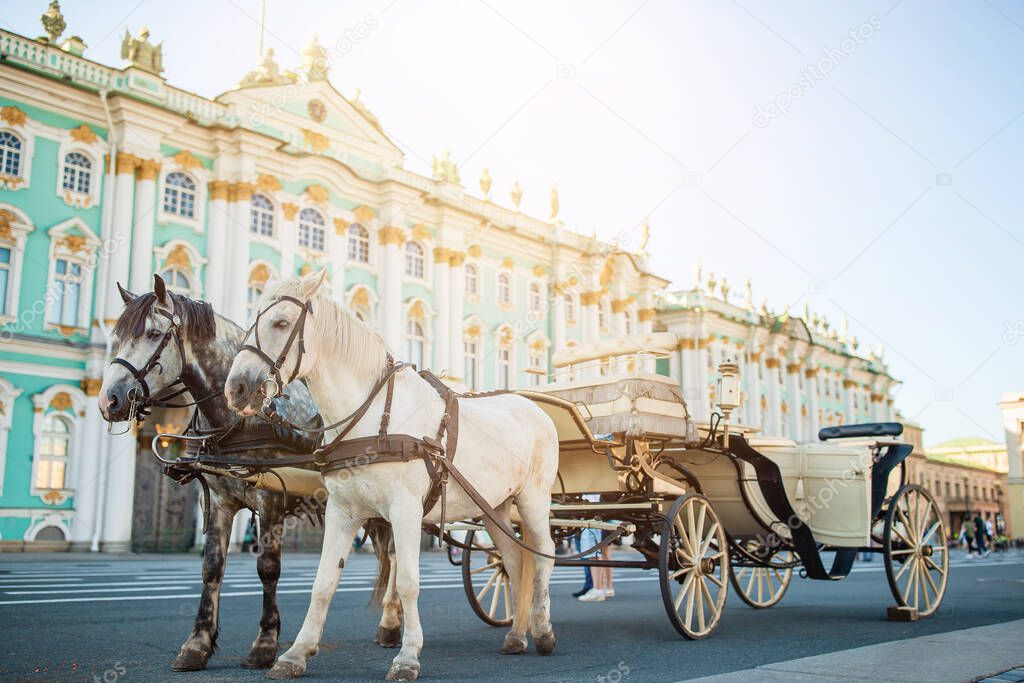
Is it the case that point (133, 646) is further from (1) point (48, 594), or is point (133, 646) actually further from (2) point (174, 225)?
(2) point (174, 225)

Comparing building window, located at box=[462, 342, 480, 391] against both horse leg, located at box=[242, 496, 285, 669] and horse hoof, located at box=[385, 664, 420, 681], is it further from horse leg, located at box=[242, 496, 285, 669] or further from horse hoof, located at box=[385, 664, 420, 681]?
horse hoof, located at box=[385, 664, 420, 681]

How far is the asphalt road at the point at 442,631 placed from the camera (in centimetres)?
569

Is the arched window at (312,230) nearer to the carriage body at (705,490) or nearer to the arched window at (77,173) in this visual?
the arched window at (77,173)

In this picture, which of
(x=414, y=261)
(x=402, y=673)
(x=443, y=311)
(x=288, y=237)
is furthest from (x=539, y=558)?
(x=414, y=261)

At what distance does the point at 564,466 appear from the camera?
8.66 meters

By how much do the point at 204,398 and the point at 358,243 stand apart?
2461 centimetres

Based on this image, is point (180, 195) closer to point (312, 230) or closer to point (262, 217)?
point (262, 217)

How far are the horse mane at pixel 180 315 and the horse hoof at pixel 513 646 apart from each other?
306 cm

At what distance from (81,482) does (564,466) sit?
1849cm

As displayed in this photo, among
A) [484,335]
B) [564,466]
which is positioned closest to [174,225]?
[484,335]

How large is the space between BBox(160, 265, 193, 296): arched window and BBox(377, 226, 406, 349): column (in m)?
6.60

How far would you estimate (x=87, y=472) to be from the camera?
75.2 ft

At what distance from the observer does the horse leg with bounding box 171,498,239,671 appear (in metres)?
5.61

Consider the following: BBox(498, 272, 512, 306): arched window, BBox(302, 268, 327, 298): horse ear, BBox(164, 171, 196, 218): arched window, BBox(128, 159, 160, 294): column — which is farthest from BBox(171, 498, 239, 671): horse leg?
BBox(498, 272, 512, 306): arched window
